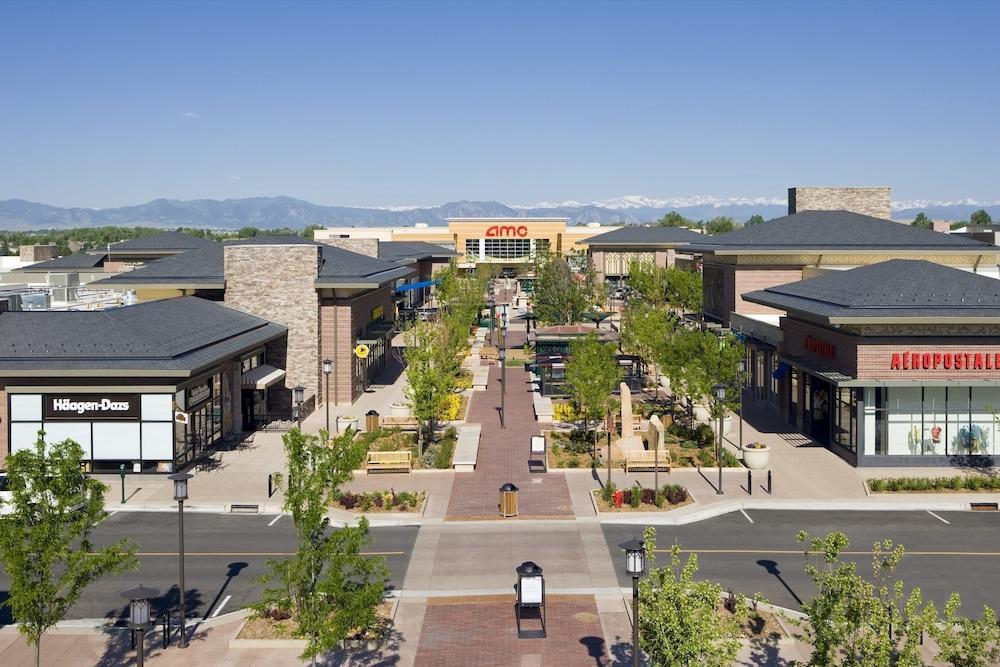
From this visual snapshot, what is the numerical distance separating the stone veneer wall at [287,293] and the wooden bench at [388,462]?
14.3m

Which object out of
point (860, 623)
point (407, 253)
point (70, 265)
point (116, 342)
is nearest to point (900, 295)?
point (860, 623)

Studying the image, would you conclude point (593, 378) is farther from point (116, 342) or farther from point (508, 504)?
point (116, 342)

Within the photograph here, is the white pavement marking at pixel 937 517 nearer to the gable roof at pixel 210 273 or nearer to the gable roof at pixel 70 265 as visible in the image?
the gable roof at pixel 210 273

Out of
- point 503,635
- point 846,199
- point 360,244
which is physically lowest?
point 503,635

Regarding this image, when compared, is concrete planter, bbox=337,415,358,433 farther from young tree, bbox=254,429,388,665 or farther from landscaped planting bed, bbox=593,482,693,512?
young tree, bbox=254,429,388,665

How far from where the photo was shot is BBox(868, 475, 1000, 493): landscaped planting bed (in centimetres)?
3425

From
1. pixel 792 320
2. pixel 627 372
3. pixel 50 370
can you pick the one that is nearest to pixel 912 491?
pixel 792 320

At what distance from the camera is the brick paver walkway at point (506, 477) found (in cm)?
3231

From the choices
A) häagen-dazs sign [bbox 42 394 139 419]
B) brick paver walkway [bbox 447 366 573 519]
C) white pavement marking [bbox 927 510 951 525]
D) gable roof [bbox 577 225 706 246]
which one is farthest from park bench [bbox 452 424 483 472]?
gable roof [bbox 577 225 706 246]

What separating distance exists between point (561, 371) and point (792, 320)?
48.3 ft

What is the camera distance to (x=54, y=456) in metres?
19.5

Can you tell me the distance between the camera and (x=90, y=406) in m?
36.4

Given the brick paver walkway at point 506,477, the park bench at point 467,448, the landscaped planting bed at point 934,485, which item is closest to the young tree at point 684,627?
the brick paver walkway at point 506,477

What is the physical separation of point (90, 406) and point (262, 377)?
10.8 m
